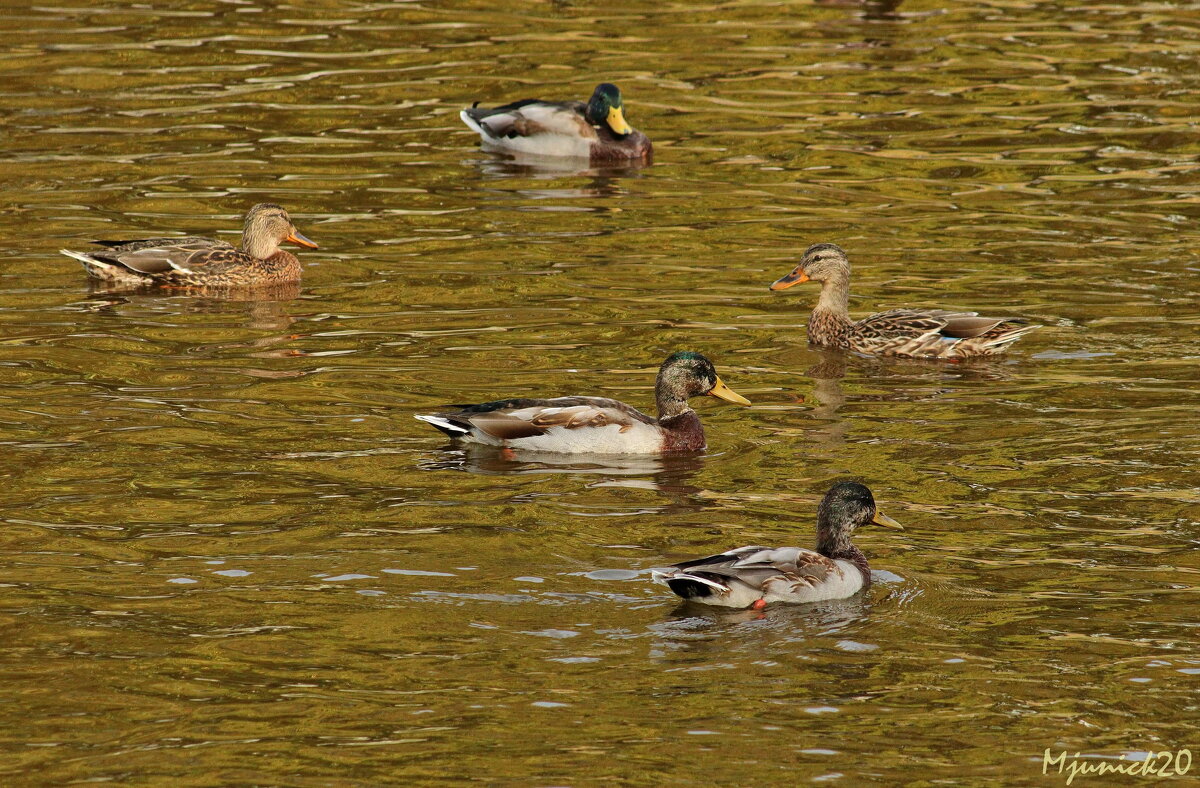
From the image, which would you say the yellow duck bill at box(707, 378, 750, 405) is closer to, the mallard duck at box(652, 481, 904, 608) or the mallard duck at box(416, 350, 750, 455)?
the mallard duck at box(416, 350, 750, 455)

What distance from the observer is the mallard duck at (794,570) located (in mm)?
9297

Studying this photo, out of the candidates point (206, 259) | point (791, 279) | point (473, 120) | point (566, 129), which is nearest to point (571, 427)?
point (791, 279)

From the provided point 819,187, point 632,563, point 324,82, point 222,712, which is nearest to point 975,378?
point 632,563

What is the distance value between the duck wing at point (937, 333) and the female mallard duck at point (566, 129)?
7551mm

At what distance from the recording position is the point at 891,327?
15.3 meters

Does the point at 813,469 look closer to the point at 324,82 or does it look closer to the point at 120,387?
the point at 120,387

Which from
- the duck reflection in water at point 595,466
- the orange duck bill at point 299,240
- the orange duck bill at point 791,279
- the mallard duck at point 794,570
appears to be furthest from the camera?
the orange duck bill at point 299,240

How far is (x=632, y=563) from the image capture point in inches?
399

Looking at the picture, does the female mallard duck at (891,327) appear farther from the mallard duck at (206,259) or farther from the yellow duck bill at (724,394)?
the mallard duck at (206,259)

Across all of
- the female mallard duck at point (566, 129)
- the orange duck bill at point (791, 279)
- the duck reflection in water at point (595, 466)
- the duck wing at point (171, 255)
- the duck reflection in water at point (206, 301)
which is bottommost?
the duck reflection in water at point (595, 466)

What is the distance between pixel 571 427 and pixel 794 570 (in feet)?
9.96

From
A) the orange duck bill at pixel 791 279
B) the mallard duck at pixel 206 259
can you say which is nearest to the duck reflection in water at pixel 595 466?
the orange duck bill at pixel 791 279

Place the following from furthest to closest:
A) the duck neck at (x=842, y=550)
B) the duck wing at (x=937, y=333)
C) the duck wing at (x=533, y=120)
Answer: the duck wing at (x=533, y=120) < the duck wing at (x=937, y=333) < the duck neck at (x=842, y=550)

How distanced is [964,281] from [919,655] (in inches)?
341
